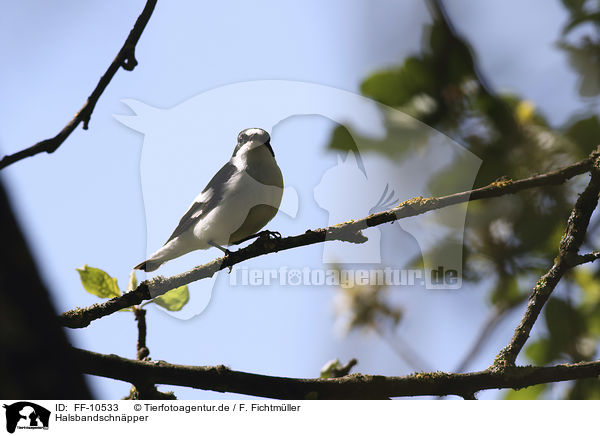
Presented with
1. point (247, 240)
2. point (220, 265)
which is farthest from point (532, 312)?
point (247, 240)

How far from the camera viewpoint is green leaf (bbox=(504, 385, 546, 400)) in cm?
233

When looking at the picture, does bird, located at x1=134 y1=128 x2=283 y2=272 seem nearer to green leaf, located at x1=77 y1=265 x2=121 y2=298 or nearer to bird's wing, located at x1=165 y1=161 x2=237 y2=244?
bird's wing, located at x1=165 y1=161 x2=237 y2=244

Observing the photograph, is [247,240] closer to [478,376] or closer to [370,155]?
[370,155]

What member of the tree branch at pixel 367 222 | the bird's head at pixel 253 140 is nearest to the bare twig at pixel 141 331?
the tree branch at pixel 367 222

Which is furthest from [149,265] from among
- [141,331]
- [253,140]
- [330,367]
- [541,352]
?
[541,352]

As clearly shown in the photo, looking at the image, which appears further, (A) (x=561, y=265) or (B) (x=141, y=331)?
(B) (x=141, y=331)

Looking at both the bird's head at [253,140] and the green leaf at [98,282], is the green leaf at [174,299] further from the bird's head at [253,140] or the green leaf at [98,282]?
the bird's head at [253,140]

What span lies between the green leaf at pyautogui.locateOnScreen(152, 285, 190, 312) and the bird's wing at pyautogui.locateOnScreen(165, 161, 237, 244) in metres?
0.67

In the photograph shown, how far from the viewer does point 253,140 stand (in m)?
2.77

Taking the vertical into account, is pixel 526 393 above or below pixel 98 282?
below

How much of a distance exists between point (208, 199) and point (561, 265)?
1.71m

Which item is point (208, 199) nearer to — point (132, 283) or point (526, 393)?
point (132, 283)

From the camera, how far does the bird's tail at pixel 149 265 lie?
255cm

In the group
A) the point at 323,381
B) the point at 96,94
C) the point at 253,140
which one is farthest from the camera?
the point at 253,140
